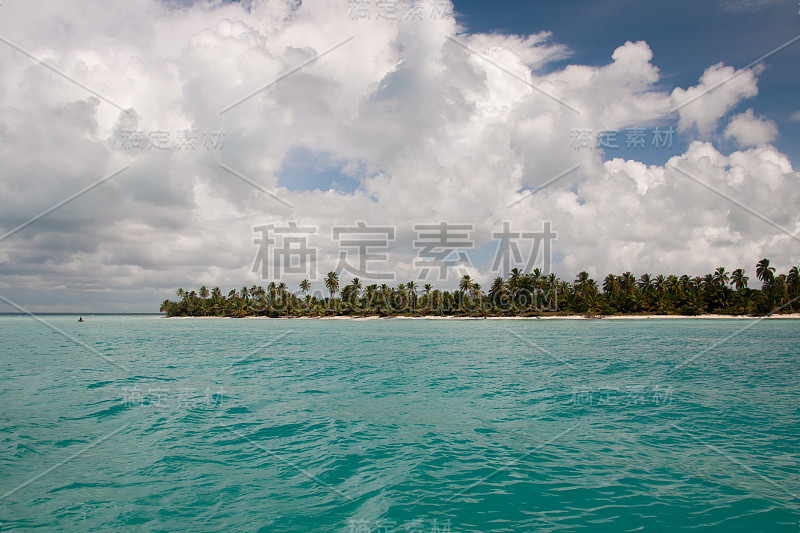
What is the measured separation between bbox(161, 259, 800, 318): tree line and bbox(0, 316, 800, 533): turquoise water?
122607 millimetres

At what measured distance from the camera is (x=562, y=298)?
152 meters

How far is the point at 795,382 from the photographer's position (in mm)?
26328

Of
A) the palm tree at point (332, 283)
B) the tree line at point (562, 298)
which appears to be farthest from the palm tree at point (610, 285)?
the palm tree at point (332, 283)

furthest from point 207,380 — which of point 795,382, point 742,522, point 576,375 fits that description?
point 795,382

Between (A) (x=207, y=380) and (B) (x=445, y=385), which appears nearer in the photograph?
(B) (x=445, y=385)

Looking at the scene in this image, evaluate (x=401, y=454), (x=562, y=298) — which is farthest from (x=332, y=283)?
(x=401, y=454)

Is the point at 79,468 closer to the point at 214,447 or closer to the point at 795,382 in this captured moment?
the point at 214,447

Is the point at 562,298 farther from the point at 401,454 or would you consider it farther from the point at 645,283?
the point at 401,454

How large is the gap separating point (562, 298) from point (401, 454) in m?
151

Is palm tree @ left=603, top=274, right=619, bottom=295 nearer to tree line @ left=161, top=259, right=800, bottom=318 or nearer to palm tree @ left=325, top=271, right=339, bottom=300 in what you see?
tree line @ left=161, top=259, right=800, bottom=318

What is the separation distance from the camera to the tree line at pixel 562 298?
417 feet

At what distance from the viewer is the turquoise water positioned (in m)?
9.56

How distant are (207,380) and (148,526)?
69.6 ft

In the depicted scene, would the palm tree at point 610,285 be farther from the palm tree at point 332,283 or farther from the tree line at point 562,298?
the palm tree at point 332,283
